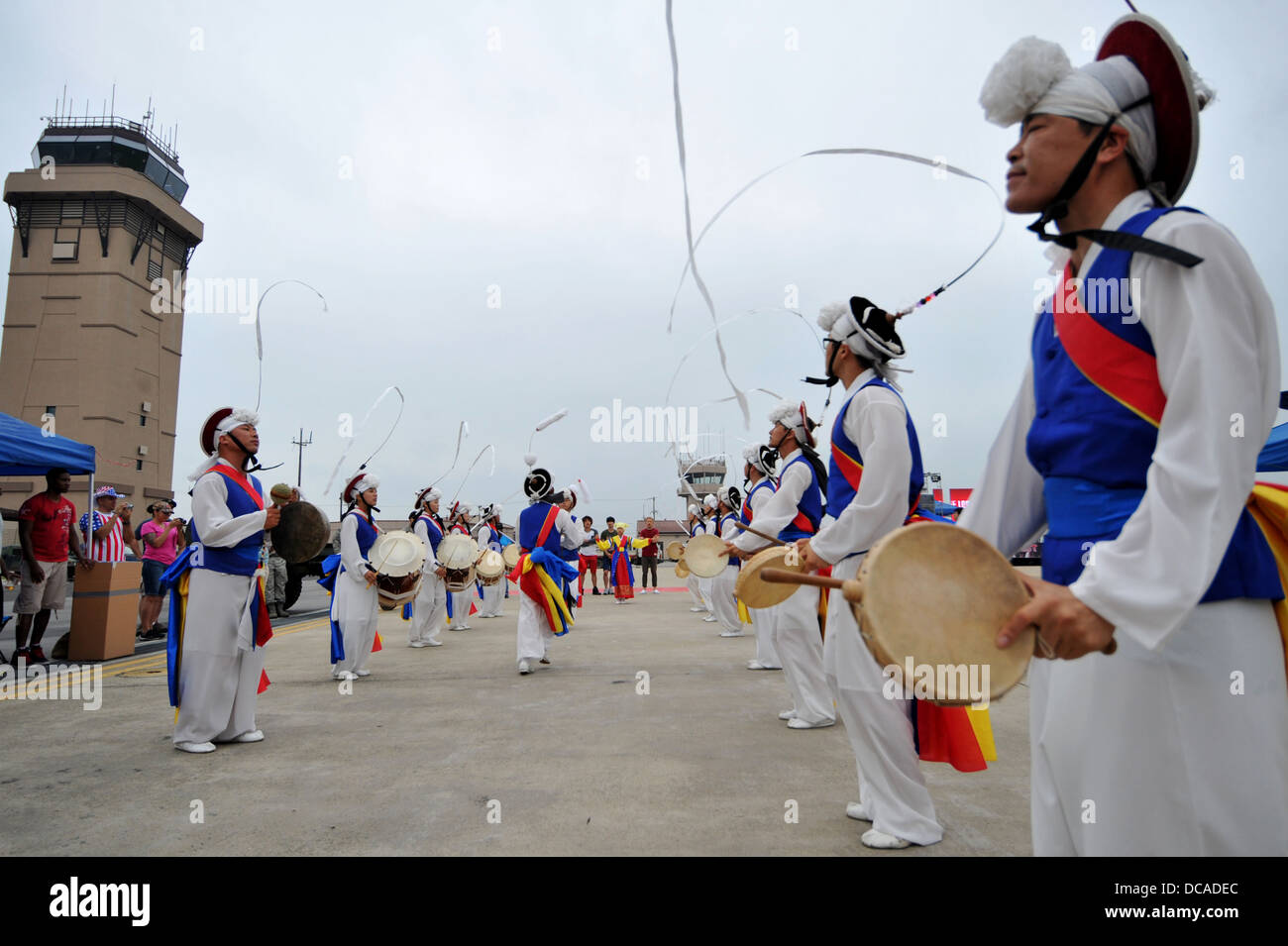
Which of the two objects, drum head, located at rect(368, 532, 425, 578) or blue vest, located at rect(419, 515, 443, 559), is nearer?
drum head, located at rect(368, 532, 425, 578)

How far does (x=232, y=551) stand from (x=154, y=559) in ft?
19.5

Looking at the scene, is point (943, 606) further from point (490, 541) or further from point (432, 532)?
point (490, 541)

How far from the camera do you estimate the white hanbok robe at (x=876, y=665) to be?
283 centimetres

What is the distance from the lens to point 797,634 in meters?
5.15

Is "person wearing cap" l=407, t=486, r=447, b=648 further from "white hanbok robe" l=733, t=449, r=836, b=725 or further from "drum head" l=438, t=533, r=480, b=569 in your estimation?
"white hanbok robe" l=733, t=449, r=836, b=725

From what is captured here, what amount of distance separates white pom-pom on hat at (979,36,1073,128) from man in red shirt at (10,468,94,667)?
852cm

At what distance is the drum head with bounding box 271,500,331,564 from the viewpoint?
5.21m

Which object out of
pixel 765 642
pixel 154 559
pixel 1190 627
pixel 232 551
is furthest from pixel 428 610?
pixel 1190 627

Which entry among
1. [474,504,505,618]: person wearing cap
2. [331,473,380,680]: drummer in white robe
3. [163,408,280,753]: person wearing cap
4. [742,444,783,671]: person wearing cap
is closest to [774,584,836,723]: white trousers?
[742,444,783,671]: person wearing cap

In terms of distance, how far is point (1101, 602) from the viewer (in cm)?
110
